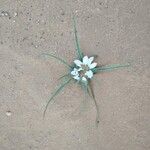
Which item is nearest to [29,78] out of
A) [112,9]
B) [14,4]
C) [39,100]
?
[39,100]

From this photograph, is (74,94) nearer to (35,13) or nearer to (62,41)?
(62,41)

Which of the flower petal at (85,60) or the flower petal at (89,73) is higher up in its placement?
the flower petal at (85,60)

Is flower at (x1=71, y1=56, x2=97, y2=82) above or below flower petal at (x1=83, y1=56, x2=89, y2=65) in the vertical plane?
below

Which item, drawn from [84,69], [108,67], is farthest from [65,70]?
[108,67]

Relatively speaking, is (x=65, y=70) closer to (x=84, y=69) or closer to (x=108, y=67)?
(x=84, y=69)

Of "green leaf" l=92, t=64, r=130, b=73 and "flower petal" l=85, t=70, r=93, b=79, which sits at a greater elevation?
"green leaf" l=92, t=64, r=130, b=73
